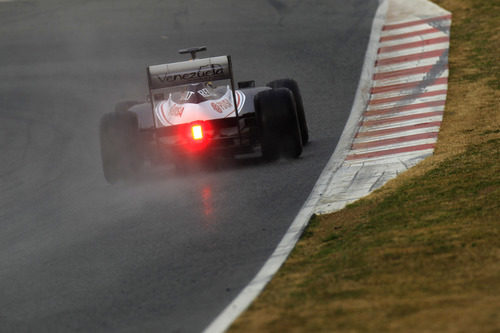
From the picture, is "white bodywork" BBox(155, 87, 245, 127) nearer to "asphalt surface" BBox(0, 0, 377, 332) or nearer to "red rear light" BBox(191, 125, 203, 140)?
"red rear light" BBox(191, 125, 203, 140)

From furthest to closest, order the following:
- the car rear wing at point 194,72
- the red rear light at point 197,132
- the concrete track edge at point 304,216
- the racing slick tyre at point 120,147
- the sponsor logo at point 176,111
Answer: the car rear wing at point 194,72, the racing slick tyre at point 120,147, the sponsor logo at point 176,111, the red rear light at point 197,132, the concrete track edge at point 304,216

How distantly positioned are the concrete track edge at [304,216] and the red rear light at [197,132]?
1.73 m

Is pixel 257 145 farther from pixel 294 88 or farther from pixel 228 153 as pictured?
pixel 294 88

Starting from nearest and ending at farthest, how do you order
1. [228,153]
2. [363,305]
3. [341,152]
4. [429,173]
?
[363,305], [429,173], [228,153], [341,152]

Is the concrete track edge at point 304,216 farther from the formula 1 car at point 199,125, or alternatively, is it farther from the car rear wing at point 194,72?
the car rear wing at point 194,72

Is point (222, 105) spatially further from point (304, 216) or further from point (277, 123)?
point (304, 216)

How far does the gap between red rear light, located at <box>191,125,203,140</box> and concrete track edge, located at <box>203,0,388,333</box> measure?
173 centimetres

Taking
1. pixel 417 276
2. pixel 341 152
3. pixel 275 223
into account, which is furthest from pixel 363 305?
pixel 341 152

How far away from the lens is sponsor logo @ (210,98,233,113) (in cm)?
1285

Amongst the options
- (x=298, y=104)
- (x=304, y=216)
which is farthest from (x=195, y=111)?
(x=304, y=216)

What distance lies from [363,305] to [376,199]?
3.87 meters

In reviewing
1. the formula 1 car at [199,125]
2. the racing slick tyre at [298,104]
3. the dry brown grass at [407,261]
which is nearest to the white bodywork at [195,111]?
the formula 1 car at [199,125]

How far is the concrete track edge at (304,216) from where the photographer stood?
7340mm

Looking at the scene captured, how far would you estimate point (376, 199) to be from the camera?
34.7 feet
